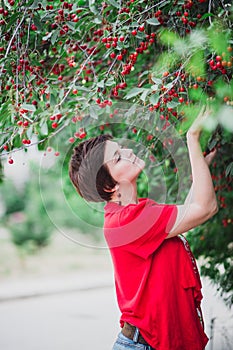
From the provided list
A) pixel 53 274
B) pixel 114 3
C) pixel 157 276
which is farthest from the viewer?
pixel 53 274

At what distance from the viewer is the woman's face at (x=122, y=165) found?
87.4 inches

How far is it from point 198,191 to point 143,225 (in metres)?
0.22

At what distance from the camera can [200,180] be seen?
2076mm

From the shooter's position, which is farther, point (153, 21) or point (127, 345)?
point (153, 21)

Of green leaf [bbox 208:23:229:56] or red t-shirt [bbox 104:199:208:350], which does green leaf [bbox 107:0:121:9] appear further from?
red t-shirt [bbox 104:199:208:350]

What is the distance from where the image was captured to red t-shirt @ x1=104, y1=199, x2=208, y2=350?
2133 mm

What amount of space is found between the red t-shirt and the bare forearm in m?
0.11

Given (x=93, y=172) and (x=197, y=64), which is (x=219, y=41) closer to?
(x=197, y=64)

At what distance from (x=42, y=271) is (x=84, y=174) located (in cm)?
1145

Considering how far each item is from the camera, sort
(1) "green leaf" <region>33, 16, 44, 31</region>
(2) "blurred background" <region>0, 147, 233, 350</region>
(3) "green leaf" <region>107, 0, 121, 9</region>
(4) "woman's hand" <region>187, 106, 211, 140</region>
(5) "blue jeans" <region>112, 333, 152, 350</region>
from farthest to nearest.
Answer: (2) "blurred background" <region>0, 147, 233, 350</region>
(1) "green leaf" <region>33, 16, 44, 31</region>
(3) "green leaf" <region>107, 0, 121, 9</region>
(5) "blue jeans" <region>112, 333, 152, 350</region>
(4) "woman's hand" <region>187, 106, 211, 140</region>

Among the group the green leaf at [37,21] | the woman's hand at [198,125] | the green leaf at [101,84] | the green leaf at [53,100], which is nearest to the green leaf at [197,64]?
the woman's hand at [198,125]

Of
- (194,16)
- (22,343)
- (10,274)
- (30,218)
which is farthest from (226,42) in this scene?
(30,218)

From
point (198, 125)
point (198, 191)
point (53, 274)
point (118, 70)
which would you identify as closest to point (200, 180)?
point (198, 191)

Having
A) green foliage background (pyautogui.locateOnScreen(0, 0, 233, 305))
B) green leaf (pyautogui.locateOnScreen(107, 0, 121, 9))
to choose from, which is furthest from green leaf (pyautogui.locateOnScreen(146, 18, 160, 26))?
green leaf (pyautogui.locateOnScreen(107, 0, 121, 9))
